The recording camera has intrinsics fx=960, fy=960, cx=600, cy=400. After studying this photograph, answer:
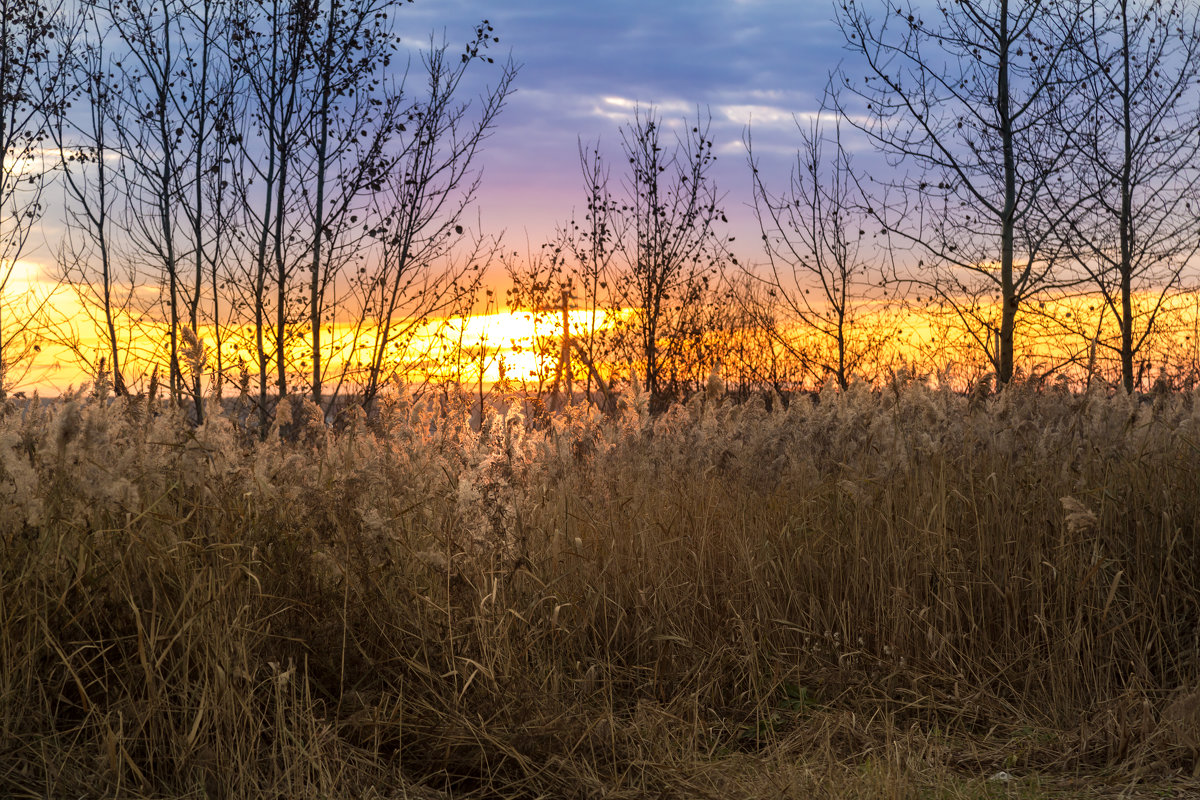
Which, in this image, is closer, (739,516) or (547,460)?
(739,516)

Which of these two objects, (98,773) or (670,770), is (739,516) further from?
(98,773)

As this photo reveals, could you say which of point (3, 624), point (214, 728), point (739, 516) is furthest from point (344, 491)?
point (739, 516)

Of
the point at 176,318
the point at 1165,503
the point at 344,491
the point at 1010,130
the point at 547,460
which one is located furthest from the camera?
the point at 1010,130

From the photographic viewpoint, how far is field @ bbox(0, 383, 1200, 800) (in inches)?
109

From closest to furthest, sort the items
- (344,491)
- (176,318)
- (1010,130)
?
(344,491) → (176,318) → (1010,130)

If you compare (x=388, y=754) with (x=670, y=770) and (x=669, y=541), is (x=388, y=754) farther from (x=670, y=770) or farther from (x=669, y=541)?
(x=669, y=541)

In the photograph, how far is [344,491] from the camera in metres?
3.22

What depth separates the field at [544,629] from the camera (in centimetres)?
276

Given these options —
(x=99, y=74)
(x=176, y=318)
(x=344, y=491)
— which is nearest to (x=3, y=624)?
(x=344, y=491)

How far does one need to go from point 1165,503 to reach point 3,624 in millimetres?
4560

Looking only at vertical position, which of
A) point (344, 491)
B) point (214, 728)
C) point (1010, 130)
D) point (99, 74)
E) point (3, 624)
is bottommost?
point (214, 728)

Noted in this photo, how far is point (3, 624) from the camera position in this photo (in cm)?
277

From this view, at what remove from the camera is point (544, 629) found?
11.2 feet

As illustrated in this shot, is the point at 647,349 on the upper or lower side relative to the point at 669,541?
upper
